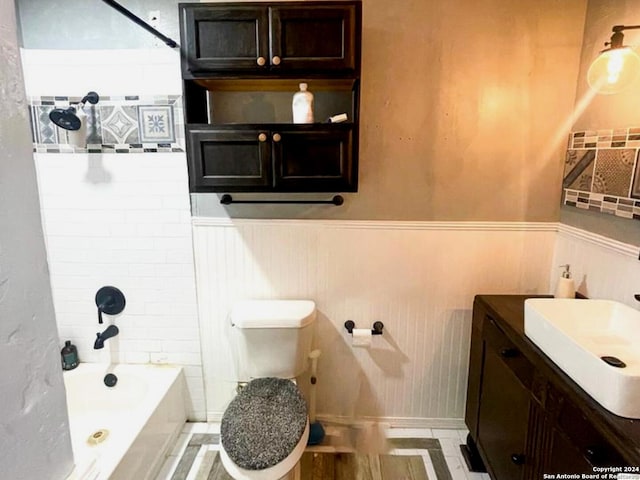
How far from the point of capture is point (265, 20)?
1546mm

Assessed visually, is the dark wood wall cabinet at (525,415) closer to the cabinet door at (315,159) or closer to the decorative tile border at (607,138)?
the decorative tile border at (607,138)

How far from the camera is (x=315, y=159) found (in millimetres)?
1675

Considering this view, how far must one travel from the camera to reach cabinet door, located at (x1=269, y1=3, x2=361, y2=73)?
1536 millimetres

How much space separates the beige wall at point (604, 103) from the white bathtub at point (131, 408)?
214cm

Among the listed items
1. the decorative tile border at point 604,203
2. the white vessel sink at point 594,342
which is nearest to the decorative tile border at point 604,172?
the decorative tile border at point 604,203

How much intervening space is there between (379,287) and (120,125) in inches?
59.6

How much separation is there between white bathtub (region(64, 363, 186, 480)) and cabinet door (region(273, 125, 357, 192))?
1.22 meters

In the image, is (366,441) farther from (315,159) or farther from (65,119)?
(65,119)

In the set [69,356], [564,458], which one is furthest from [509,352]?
[69,356]

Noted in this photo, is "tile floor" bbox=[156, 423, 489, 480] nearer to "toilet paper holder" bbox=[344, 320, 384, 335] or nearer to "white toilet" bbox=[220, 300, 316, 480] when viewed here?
"white toilet" bbox=[220, 300, 316, 480]

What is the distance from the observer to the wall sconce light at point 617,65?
4.53ft

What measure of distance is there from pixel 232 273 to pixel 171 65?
104cm

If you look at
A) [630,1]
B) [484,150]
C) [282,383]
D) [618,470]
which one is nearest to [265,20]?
[484,150]

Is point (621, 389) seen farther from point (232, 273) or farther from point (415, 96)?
point (232, 273)
